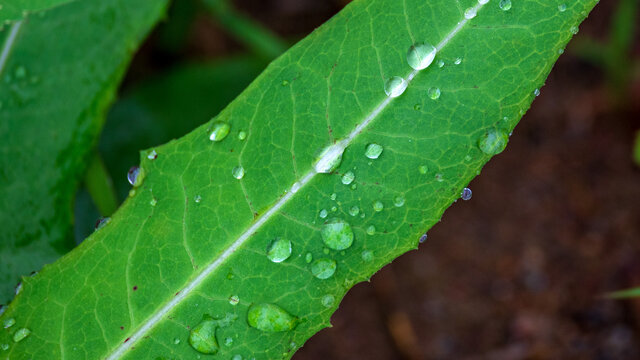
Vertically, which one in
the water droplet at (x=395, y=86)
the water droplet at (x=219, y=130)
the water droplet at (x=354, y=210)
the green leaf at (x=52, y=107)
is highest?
the green leaf at (x=52, y=107)

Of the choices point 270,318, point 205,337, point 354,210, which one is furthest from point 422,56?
point 205,337

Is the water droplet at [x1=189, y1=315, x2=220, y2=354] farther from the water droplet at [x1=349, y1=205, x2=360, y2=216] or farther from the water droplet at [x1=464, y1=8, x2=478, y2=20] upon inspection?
the water droplet at [x1=464, y1=8, x2=478, y2=20]

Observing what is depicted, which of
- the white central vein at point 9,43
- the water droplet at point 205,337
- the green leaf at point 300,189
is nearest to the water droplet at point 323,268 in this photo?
the green leaf at point 300,189

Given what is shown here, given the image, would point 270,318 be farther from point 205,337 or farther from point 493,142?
point 493,142

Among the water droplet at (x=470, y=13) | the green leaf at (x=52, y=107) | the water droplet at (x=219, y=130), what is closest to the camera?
the water droplet at (x=470, y=13)

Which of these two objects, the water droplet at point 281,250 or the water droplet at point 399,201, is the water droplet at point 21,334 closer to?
the water droplet at point 281,250

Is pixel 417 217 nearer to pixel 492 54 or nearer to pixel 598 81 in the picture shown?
pixel 492 54

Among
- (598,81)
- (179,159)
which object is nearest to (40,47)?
(179,159)
